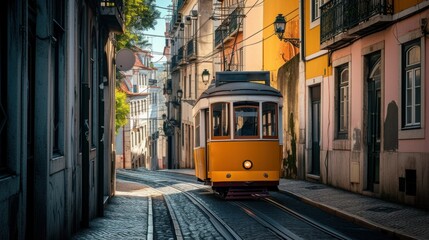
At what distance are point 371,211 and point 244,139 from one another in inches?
174

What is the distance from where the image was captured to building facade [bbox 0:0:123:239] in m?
7.14

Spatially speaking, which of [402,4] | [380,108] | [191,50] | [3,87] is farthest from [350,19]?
[191,50]

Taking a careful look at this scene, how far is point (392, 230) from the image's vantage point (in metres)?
11.9

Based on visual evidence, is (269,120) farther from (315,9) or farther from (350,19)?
(315,9)

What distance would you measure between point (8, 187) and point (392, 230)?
23.1ft

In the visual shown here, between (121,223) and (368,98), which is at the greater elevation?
(368,98)

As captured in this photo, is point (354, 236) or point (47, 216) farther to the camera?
point (354, 236)

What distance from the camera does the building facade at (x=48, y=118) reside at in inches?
281

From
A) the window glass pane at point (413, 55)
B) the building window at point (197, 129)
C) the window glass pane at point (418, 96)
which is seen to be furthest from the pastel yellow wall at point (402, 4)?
the building window at point (197, 129)

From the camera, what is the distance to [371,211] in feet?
49.1

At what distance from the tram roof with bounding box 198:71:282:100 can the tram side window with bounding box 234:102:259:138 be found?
32cm

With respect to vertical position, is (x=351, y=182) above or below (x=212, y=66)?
below

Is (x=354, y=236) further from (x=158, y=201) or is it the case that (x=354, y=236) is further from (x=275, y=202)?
(x=158, y=201)

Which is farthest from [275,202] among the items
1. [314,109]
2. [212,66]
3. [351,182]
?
[212,66]
